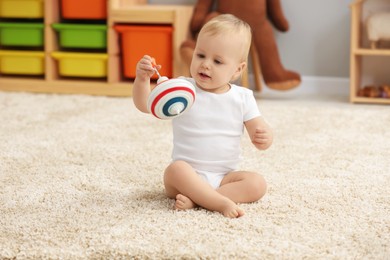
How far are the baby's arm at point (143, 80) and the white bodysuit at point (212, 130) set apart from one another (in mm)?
71

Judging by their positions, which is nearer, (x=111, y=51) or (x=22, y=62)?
(x=111, y=51)

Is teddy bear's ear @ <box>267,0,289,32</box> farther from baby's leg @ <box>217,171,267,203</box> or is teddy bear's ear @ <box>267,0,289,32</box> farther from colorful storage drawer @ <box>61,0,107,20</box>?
baby's leg @ <box>217,171,267,203</box>

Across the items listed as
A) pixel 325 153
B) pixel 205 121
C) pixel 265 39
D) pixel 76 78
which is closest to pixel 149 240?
pixel 205 121

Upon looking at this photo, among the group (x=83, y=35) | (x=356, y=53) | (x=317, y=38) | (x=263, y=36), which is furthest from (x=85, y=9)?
(x=356, y=53)

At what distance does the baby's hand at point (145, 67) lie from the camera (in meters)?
1.18

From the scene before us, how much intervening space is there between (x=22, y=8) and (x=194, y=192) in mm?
1926

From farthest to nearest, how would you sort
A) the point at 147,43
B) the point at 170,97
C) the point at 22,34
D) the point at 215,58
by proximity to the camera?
the point at 22,34 → the point at 147,43 → the point at 215,58 → the point at 170,97

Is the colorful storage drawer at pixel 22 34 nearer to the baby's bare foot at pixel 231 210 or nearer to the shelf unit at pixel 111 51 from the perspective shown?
the shelf unit at pixel 111 51

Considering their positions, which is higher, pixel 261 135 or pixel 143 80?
pixel 143 80

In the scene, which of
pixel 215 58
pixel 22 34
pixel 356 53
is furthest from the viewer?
pixel 22 34

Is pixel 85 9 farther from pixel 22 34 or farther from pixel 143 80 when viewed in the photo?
pixel 143 80

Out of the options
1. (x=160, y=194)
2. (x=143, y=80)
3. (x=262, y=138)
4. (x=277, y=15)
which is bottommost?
(x=160, y=194)

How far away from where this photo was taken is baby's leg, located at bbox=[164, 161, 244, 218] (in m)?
1.14

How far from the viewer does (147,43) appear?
2.73 meters
